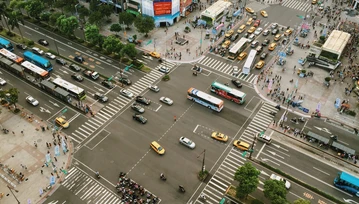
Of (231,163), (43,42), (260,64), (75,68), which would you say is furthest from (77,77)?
(260,64)

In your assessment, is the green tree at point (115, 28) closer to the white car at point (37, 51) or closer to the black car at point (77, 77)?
the white car at point (37, 51)

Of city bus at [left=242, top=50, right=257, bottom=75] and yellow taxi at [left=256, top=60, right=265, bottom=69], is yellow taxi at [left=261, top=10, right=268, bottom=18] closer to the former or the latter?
city bus at [left=242, top=50, right=257, bottom=75]

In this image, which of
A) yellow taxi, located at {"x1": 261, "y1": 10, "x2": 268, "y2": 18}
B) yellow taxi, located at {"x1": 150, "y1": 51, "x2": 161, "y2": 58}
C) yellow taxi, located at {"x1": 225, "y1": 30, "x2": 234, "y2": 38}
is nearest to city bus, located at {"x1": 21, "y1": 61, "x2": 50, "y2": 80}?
yellow taxi, located at {"x1": 150, "y1": 51, "x2": 161, "y2": 58}

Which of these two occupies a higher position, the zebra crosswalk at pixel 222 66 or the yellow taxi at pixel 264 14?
the yellow taxi at pixel 264 14

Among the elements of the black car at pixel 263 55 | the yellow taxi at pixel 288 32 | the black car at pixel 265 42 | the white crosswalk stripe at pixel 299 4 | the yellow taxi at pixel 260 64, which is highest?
the white crosswalk stripe at pixel 299 4

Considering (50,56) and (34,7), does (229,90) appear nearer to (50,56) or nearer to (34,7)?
(50,56)

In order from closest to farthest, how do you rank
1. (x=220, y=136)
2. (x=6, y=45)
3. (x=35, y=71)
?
1. (x=220, y=136)
2. (x=35, y=71)
3. (x=6, y=45)


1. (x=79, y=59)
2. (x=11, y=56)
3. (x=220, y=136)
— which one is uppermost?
(x=11, y=56)

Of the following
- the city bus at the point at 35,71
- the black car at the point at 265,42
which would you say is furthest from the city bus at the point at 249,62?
the city bus at the point at 35,71
